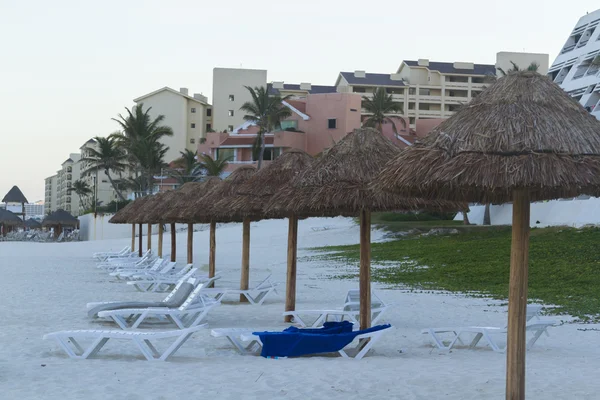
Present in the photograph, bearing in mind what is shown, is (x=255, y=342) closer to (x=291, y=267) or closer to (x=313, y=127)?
(x=291, y=267)

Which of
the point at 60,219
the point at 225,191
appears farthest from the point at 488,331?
the point at 60,219

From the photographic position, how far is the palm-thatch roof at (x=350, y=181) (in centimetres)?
962

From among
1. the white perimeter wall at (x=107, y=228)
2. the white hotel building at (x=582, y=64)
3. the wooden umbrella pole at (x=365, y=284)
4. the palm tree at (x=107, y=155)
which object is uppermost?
the white hotel building at (x=582, y=64)

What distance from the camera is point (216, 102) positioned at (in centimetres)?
8100

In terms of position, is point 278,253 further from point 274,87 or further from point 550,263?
point 274,87

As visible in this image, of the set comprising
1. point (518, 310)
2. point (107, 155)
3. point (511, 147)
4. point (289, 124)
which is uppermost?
point (289, 124)

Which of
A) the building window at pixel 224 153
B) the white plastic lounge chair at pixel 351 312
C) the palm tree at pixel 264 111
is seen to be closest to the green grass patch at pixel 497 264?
the white plastic lounge chair at pixel 351 312

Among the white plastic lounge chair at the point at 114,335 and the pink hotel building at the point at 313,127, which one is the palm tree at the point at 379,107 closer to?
the pink hotel building at the point at 313,127

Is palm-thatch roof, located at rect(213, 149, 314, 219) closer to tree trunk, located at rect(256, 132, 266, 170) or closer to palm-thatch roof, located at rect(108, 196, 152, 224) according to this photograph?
palm-thatch roof, located at rect(108, 196, 152, 224)

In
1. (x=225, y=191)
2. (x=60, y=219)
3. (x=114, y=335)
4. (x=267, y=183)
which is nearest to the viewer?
(x=114, y=335)

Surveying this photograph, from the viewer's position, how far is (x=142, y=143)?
57.8 m

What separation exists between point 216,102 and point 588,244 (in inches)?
2388

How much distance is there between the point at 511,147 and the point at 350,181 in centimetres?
407

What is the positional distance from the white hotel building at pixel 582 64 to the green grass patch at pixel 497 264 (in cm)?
1729
